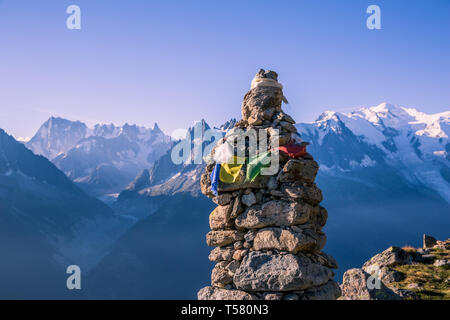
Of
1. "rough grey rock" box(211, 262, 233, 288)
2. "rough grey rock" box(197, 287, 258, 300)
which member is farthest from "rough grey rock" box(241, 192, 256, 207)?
"rough grey rock" box(197, 287, 258, 300)

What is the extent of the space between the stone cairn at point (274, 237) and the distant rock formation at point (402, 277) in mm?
2903

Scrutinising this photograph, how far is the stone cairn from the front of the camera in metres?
15.1

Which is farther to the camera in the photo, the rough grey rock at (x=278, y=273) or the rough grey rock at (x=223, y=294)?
the rough grey rock at (x=223, y=294)

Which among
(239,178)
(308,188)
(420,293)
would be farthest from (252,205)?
(420,293)

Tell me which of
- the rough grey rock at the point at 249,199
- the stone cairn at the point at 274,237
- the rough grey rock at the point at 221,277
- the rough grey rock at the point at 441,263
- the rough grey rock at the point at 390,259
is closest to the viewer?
the stone cairn at the point at 274,237

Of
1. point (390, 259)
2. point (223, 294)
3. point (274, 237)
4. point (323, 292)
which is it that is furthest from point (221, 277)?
point (390, 259)

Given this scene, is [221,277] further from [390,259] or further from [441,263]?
[441,263]

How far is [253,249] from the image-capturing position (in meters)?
16.2

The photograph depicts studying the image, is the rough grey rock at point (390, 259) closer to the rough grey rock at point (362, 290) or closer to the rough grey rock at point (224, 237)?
the rough grey rock at point (362, 290)

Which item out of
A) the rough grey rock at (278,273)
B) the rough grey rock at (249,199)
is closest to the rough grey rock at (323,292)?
the rough grey rock at (278,273)

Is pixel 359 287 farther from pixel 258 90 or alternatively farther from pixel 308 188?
pixel 258 90

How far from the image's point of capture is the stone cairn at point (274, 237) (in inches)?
596

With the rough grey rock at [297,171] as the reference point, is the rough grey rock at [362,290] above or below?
below
